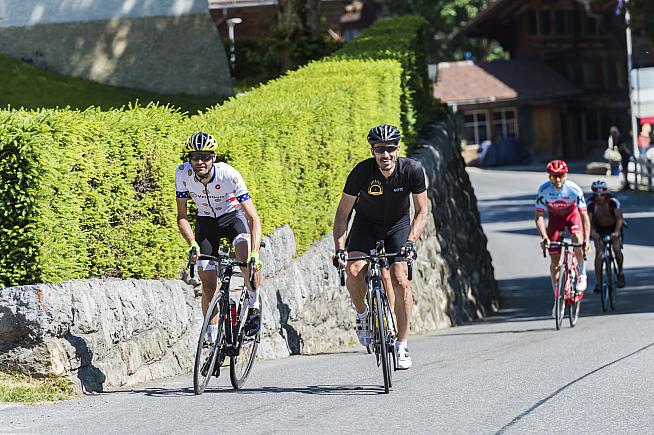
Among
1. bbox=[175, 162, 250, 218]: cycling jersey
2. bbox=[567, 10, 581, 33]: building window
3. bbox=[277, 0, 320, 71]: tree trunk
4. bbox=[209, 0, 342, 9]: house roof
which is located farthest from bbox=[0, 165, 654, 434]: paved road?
bbox=[567, 10, 581, 33]: building window

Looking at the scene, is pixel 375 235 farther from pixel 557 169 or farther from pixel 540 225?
pixel 557 169

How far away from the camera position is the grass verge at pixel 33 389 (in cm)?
923

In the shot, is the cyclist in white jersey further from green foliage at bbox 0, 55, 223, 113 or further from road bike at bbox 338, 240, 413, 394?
green foliage at bbox 0, 55, 223, 113

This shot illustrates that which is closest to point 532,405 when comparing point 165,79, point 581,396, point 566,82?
point 581,396

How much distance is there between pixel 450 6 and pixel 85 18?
1794 inches

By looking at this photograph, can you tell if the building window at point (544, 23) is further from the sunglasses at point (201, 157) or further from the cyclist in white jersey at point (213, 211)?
the sunglasses at point (201, 157)

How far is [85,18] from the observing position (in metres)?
26.6

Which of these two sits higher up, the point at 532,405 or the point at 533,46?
the point at 533,46

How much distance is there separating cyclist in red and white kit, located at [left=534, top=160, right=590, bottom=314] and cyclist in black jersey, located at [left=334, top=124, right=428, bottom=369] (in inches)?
241

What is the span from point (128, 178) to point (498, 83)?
58124 millimetres

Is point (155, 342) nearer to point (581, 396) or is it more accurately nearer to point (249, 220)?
point (249, 220)

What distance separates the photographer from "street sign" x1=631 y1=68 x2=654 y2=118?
45750 mm

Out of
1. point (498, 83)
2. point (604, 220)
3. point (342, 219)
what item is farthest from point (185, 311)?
point (498, 83)

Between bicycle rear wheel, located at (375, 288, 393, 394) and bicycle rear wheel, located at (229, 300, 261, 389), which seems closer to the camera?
bicycle rear wheel, located at (375, 288, 393, 394)
